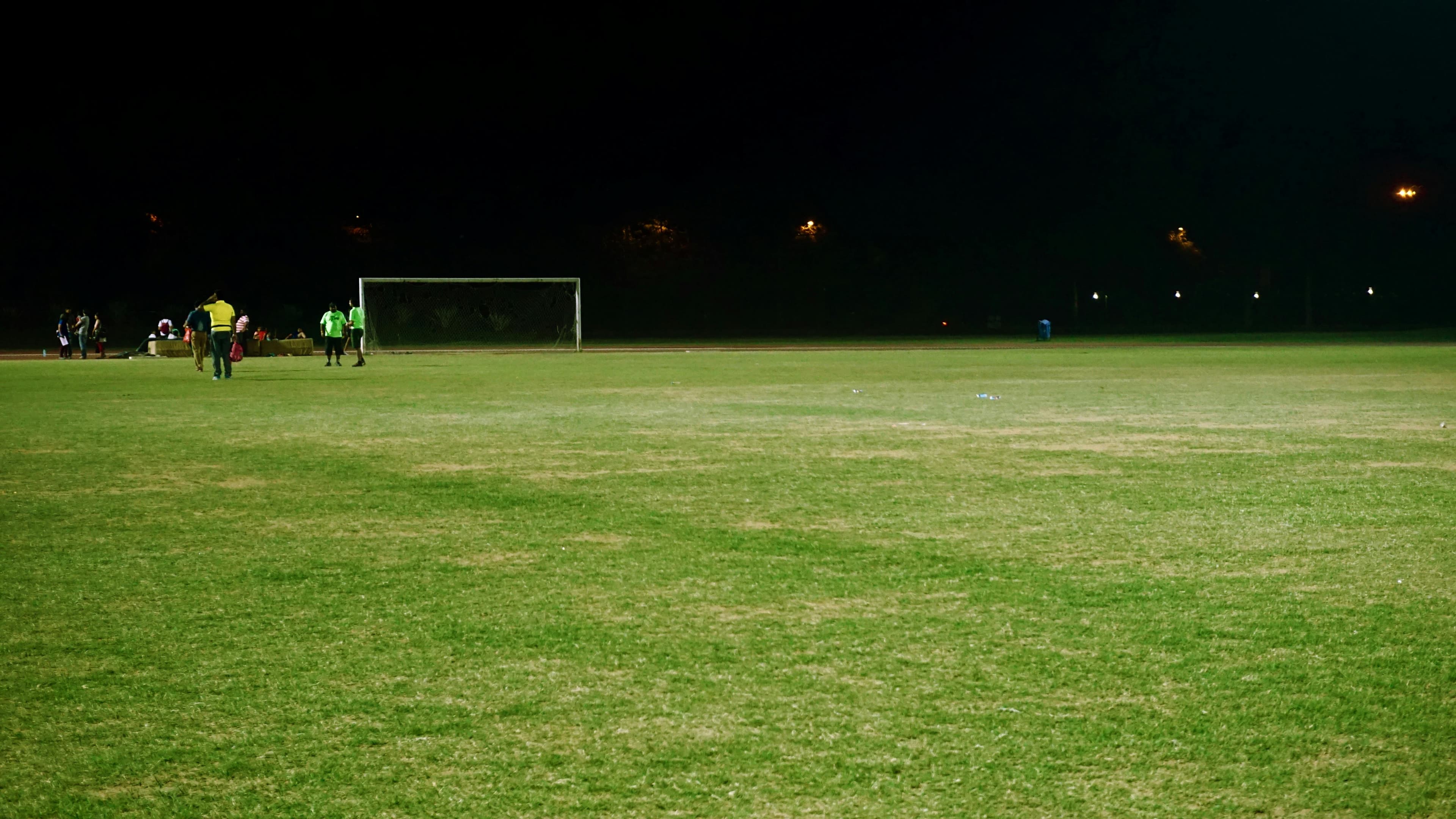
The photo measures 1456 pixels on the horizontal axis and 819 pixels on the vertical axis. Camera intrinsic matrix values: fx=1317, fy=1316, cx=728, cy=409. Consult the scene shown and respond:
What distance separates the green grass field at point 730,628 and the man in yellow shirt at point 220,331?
552 inches

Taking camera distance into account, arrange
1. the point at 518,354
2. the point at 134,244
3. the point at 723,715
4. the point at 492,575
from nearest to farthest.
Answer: the point at 723,715 < the point at 492,575 < the point at 518,354 < the point at 134,244

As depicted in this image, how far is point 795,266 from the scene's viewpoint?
77125 millimetres

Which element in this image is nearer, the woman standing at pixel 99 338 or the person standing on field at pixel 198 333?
the person standing on field at pixel 198 333

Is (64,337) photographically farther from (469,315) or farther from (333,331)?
(469,315)

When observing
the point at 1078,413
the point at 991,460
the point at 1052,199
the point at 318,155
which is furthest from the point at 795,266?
the point at 991,460

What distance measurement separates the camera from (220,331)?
2886 centimetres

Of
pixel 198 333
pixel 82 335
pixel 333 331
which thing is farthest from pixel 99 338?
pixel 198 333

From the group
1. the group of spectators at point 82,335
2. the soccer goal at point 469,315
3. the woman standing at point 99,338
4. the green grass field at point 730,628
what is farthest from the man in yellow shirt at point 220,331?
the soccer goal at point 469,315

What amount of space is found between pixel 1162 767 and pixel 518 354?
136ft

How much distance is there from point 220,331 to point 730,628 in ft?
83.4

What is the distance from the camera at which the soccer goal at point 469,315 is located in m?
50.2

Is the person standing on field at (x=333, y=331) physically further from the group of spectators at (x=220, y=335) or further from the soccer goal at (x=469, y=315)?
the soccer goal at (x=469, y=315)

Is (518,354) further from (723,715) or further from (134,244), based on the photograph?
(723,715)

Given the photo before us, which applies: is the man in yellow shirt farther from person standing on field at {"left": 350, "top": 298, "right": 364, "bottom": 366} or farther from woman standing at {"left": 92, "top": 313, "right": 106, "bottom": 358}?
woman standing at {"left": 92, "top": 313, "right": 106, "bottom": 358}
